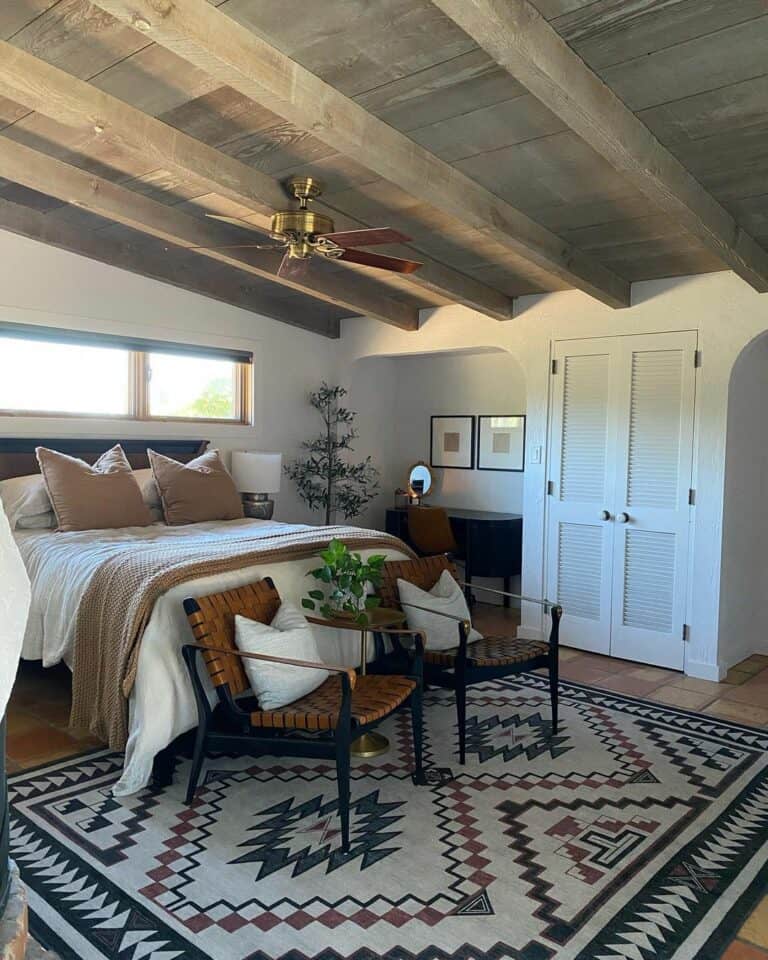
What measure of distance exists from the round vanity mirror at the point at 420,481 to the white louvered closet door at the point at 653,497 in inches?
91.6

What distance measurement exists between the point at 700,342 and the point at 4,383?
4.20 m

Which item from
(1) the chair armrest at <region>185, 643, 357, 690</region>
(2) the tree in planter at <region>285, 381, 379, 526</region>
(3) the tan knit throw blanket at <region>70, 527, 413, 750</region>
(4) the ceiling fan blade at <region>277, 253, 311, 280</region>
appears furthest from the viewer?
(2) the tree in planter at <region>285, 381, 379, 526</region>

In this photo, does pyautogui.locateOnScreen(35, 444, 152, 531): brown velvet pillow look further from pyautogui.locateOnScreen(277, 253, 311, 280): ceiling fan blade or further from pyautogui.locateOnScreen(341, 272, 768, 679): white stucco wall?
pyautogui.locateOnScreen(341, 272, 768, 679): white stucco wall

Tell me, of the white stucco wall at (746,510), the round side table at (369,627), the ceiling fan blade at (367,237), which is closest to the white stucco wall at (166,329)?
the ceiling fan blade at (367,237)

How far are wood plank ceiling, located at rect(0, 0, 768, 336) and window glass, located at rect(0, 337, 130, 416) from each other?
29.0 inches

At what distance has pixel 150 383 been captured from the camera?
5547 mm

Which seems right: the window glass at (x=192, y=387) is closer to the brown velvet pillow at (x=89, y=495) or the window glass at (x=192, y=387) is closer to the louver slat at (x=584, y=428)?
the brown velvet pillow at (x=89, y=495)

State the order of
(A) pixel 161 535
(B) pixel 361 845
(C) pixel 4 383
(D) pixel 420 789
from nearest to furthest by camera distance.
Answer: (B) pixel 361 845 → (D) pixel 420 789 → (A) pixel 161 535 → (C) pixel 4 383

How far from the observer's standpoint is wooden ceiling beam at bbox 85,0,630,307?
2.31 meters

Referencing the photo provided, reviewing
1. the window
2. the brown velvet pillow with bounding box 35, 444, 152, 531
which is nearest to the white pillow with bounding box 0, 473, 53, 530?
the brown velvet pillow with bounding box 35, 444, 152, 531

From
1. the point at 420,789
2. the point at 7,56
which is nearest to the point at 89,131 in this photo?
the point at 7,56

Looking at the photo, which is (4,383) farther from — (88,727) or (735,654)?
(735,654)

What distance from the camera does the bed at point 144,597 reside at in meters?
3.06

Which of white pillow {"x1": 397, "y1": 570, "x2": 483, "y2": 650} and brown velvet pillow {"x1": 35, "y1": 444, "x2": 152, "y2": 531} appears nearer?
white pillow {"x1": 397, "y1": 570, "x2": 483, "y2": 650}
